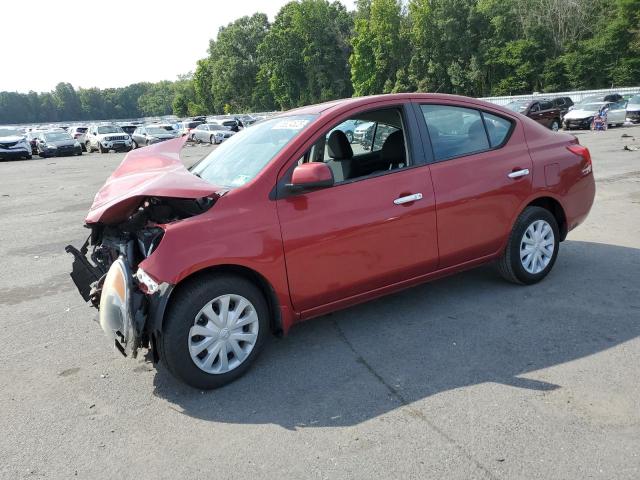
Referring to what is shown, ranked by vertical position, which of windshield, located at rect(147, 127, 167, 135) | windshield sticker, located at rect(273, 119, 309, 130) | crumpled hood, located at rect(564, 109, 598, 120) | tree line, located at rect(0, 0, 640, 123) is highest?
tree line, located at rect(0, 0, 640, 123)

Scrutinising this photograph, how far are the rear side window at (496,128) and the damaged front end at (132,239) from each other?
2493 mm

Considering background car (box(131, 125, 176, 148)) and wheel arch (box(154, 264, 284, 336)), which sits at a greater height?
background car (box(131, 125, 176, 148))

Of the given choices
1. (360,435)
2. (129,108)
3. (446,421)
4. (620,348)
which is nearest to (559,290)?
(620,348)

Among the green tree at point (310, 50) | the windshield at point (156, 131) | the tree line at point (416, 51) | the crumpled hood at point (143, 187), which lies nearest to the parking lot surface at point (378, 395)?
the crumpled hood at point (143, 187)

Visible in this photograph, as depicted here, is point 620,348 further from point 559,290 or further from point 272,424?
point 272,424

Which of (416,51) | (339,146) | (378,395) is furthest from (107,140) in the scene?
(416,51)

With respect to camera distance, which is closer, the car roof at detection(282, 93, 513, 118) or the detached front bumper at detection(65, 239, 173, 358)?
the detached front bumper at detection(65, 239, 173, 358)

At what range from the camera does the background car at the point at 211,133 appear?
33625mm

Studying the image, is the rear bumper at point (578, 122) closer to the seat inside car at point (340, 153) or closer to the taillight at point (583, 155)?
the taillight at point (583, 155)

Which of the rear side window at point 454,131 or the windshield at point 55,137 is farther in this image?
the windshield at point 55,137

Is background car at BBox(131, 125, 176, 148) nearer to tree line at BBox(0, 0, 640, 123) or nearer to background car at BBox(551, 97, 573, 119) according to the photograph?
background car at BBox(551, 97, 573, 119)

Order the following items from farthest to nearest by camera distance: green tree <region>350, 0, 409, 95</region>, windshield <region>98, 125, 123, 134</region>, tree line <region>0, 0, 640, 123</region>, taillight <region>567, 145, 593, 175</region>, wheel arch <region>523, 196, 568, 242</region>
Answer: green tree <region>350, 0, 409, 95</region>, tree line <region>0, 0, 640, 123</region>, windshield <region>98, 125, 123, 134</region>, taillight <region>567, 145, 593, 175</region>, wheel arch <region>523, 196, 568, 242</region>

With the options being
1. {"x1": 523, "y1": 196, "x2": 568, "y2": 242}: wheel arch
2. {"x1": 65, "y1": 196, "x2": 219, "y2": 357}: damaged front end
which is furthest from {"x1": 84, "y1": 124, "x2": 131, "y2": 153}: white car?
{"x1": 523, "y1": 196, "x2": 568, "y2": 242}: wheel arch

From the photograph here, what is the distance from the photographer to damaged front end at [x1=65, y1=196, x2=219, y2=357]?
3244 millimetres
